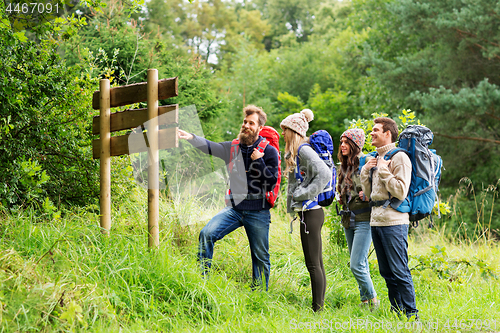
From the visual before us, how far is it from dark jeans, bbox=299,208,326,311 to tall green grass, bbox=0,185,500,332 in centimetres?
21

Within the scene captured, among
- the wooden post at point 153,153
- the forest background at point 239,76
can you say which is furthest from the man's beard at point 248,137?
the forest background at point 239,76

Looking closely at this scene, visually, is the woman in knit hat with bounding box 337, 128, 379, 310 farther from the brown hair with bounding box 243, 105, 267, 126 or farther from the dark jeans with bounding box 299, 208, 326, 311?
the brown hair with bounding box 243, 105, 267, 126

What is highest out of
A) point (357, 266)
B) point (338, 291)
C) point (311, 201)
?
point (311, 201)

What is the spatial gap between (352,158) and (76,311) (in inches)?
111

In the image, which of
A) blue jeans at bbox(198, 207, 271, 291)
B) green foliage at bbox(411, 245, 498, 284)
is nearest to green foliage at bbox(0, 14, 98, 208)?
blue jeans at bbox(198, 207, 271, 291)

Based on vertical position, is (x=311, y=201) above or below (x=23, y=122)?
below

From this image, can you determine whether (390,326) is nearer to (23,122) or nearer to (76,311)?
(76,311)

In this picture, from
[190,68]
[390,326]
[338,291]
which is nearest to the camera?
[390,326]

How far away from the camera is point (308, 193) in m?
3.71

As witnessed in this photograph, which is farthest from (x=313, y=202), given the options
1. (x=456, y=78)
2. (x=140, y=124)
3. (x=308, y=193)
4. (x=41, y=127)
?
(x=456, y=78)

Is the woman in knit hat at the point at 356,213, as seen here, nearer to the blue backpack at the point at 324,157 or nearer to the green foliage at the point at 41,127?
the blue backpack at the point at 324,157

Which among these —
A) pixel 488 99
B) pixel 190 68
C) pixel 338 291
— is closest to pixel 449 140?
pixel 488 99

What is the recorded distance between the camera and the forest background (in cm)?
434

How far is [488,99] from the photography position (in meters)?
12.2
